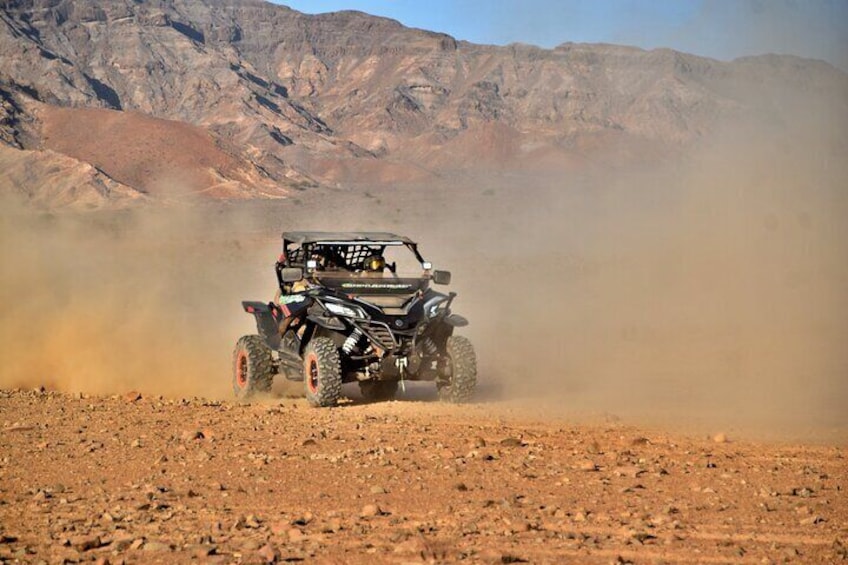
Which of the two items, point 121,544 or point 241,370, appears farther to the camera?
point 241,370

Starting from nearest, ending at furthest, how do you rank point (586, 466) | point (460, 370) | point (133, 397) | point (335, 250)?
point (586, 466), point (460, 370), point (133, 397), point (335, 250)

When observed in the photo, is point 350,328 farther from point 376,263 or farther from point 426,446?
point 426,446

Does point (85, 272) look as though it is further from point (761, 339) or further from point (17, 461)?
point (17, 461)

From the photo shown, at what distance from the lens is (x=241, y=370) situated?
16.6 metres

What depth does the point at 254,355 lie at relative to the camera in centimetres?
1631

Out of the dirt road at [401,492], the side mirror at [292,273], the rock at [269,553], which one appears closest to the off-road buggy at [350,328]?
the side mirror at [292,273]

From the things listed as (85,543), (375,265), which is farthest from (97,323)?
(85,543)

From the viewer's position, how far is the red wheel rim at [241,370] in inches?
651

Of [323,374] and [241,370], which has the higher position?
[241,370]

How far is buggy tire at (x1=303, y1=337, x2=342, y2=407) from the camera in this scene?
577 inches

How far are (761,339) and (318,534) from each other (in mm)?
18448

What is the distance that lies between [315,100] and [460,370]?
167559 mm

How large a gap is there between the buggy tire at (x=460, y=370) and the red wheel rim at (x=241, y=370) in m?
2.80

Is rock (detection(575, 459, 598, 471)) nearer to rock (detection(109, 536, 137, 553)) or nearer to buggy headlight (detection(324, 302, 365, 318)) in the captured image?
rock (detection(109, 536, 137, 553))
